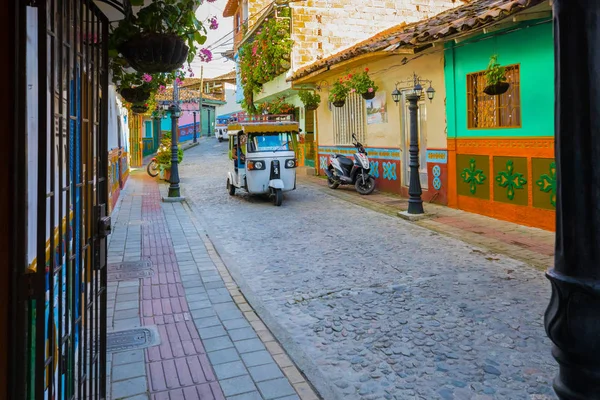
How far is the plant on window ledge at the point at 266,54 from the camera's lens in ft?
57.8

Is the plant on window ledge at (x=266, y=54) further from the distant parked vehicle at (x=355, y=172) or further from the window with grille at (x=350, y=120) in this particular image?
the distant parked vehicle at (x=355, y=172)

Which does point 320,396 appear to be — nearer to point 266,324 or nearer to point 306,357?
point 306,357

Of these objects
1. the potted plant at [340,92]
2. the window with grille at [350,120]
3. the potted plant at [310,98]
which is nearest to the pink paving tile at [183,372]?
the potted plant at [340,92]

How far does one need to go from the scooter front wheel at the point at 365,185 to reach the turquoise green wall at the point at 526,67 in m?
3.44

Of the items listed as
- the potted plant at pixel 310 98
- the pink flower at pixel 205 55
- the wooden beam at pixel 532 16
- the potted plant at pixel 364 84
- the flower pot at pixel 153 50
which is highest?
the potted plant at pixel 310 98

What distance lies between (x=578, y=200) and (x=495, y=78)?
773 centimetres

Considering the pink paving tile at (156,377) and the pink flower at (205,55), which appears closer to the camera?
the pink paving tile at (156,377)

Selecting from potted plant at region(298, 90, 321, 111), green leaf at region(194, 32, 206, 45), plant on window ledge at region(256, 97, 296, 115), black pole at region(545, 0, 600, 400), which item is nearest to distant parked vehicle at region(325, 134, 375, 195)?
potted plant at region(298, 90, 321, 111)

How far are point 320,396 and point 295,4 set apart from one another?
53.2 feet

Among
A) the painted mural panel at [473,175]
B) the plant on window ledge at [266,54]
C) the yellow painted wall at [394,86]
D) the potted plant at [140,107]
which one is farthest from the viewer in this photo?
the plant on window ledge at [266,54]

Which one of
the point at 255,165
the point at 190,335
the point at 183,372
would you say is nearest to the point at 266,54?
the point at 255,165

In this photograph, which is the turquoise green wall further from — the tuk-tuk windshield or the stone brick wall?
the stone brick wall

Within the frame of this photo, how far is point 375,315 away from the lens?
15.1ft

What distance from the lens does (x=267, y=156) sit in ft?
37.1
